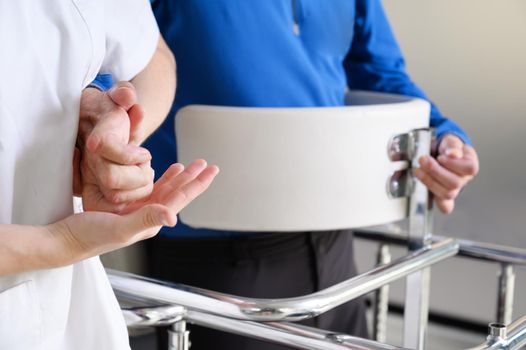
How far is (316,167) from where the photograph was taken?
115cm

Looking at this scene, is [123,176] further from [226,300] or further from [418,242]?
[418,242]

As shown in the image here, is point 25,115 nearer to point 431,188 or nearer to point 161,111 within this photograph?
point 161,111

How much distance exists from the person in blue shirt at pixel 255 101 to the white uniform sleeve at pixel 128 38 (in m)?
0.49

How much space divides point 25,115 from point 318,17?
91cm

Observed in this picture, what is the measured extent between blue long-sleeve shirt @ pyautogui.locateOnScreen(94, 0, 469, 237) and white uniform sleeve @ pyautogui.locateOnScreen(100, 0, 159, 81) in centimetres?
48

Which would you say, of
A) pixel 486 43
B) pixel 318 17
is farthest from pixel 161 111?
pixel 486 43

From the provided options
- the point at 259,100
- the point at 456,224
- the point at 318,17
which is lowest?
the point at 456,224

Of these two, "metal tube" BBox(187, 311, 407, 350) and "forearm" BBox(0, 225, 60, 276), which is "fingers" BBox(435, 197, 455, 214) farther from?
"forearm" BBox(0, 225, 60, 276)

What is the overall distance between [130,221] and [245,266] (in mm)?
809

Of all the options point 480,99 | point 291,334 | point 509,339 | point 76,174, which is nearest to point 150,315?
point 291,334

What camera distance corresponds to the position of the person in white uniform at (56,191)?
2.14ft

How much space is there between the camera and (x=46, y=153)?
70 cm

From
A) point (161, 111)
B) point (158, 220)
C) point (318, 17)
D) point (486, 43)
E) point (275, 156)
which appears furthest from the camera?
point (486, 43)

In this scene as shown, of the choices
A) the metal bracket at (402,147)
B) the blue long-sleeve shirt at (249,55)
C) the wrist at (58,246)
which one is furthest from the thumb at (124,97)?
the blue long-sleeve shirt at (249,55)
